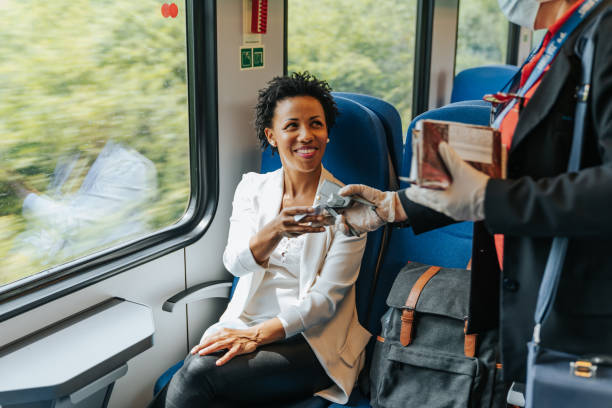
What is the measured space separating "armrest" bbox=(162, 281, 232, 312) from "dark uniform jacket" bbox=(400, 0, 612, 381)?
4.49 feet

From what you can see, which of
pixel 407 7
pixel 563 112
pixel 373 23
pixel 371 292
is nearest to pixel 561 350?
pixel 563 112

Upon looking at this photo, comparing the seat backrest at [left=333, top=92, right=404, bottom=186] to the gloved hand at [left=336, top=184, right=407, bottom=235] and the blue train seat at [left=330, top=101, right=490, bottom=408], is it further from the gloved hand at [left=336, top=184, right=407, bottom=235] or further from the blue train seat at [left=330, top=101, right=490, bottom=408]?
the gloved hand at [left=336, top=184, right=407, bottom=235]

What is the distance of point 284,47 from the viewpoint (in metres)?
2.76

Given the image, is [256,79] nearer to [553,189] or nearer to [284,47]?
[284,47]

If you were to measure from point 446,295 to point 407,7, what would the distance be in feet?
8.94

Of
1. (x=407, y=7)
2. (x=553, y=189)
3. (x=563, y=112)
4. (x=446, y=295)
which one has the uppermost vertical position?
(x=407, y=7)

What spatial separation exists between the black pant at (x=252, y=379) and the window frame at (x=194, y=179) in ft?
1.48

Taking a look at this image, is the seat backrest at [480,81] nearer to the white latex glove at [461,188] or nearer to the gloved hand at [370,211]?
the gloved hand at [370,211]

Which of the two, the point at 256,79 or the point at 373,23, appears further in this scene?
the point at 373,23

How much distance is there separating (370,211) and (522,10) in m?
0.60

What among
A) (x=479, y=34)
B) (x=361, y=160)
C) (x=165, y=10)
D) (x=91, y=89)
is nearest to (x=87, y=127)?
(x=91, y=89)

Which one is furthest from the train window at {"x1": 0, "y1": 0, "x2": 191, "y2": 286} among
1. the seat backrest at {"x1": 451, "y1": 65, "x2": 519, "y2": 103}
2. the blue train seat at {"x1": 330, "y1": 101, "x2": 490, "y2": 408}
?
the seat backrest at {"x1": 451, "y1": 65, "x2": 519, "y2": 103}

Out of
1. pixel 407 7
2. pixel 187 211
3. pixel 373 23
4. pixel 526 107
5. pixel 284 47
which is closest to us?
pixel 526 107

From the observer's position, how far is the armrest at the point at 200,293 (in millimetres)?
2326
